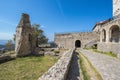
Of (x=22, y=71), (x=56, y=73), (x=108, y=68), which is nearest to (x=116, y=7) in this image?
(x=108, y=68)

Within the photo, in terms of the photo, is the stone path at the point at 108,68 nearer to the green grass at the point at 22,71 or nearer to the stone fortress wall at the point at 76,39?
the green grass at the point at 22,71

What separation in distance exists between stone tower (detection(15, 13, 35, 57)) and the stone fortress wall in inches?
680

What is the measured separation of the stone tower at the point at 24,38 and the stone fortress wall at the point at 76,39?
1728 centimetres

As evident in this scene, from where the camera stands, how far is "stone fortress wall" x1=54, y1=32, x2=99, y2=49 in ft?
101

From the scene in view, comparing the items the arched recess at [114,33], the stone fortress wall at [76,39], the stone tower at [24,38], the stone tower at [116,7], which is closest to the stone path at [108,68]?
the arched recess at [114,33]

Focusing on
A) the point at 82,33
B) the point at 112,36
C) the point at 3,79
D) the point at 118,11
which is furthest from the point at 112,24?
the point at 3,79

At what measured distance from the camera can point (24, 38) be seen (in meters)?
17.7

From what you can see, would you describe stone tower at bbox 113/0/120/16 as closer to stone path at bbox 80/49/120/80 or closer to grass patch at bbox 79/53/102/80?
stone path at bbox 80/49/120/80

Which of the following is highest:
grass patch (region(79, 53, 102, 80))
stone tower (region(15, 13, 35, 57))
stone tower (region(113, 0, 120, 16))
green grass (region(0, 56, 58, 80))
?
stone tower (region(113, 0, 120, 16))

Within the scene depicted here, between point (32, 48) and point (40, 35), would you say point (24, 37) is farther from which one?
point (40, 35)

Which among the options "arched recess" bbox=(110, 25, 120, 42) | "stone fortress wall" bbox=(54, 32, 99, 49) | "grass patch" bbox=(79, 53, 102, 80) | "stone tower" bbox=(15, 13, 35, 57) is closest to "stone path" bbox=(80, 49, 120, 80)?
"grass patch" bbox=(79, 53, 102, 80)

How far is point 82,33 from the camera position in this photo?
33.1 metres

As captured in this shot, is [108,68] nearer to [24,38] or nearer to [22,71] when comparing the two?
[22,71]

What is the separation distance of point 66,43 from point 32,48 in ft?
55.9
